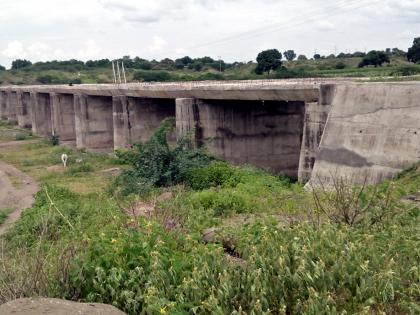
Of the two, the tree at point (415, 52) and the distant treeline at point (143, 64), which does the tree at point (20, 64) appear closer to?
the distant treeline at point (143, 64)

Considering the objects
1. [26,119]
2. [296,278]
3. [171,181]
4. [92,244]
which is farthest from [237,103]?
[26,119]

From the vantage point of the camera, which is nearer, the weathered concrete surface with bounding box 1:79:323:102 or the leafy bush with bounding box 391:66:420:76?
the weathered concrete surface with bounding box 1:79:323:102

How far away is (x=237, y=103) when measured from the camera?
23125 mm

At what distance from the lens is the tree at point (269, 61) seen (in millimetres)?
57184

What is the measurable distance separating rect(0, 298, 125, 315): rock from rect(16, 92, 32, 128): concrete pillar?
2103 inches

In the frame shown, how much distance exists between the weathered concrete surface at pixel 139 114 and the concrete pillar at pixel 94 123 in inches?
239

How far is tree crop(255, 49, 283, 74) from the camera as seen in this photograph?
57.2 metres

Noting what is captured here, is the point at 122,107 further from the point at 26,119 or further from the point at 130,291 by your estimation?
the point at 26,119

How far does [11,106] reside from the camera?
206 feet

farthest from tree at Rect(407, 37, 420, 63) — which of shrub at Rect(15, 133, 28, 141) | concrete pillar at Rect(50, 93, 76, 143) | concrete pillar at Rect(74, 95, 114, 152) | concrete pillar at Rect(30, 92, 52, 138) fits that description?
shrub at Rect(15, 133, 28, 141)

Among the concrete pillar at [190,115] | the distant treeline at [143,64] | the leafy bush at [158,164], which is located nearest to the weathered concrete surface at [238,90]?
the concrete pillar at [190,115]

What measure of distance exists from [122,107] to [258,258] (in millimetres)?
26192

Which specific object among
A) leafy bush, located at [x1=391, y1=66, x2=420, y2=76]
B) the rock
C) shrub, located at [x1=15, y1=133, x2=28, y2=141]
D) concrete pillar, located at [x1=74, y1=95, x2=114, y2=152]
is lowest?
shrub, located at [x1=15, y1=133, x2=28, y2=141]

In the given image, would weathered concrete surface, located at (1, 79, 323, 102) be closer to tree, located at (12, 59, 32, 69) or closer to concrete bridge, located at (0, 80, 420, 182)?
concrete bridge, located at (0, 80, 420, 182)
